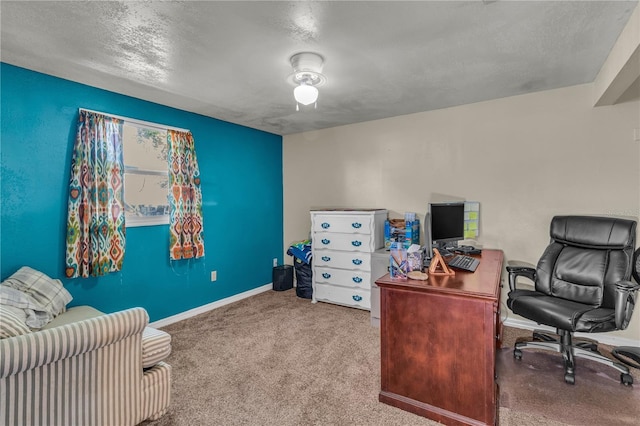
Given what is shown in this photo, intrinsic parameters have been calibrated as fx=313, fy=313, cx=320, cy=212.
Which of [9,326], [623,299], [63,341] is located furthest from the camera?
[623,299]

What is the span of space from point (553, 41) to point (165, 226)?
3.71 m

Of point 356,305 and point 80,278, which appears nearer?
point 80,278

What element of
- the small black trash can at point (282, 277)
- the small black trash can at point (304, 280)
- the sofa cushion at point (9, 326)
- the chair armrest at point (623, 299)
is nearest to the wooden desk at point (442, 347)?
the chair armrest at point (623, 299)

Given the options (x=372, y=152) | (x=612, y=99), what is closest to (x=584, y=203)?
(x=612, y=99)

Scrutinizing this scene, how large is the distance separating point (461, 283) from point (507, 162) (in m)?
2.00

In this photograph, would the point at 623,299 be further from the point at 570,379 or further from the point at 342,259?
the point at 342,259

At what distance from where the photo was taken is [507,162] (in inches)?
128

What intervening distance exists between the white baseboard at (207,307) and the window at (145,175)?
3.42 feet

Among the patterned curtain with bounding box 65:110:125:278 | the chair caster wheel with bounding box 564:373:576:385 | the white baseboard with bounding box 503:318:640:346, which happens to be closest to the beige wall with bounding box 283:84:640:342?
the white baseboard with bounding box 503:318:640:346

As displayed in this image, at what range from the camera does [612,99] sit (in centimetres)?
265

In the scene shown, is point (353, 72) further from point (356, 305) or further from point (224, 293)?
point (224, 293)

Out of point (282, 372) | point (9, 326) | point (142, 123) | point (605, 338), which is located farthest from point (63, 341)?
point (605, 338)

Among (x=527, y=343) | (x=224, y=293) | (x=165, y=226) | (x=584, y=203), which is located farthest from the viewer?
(x=224, y=293)

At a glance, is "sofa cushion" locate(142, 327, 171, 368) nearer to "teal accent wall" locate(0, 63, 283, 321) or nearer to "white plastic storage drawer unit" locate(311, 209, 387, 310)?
"teal accent wall" locate(0, 63, 283, 321)
